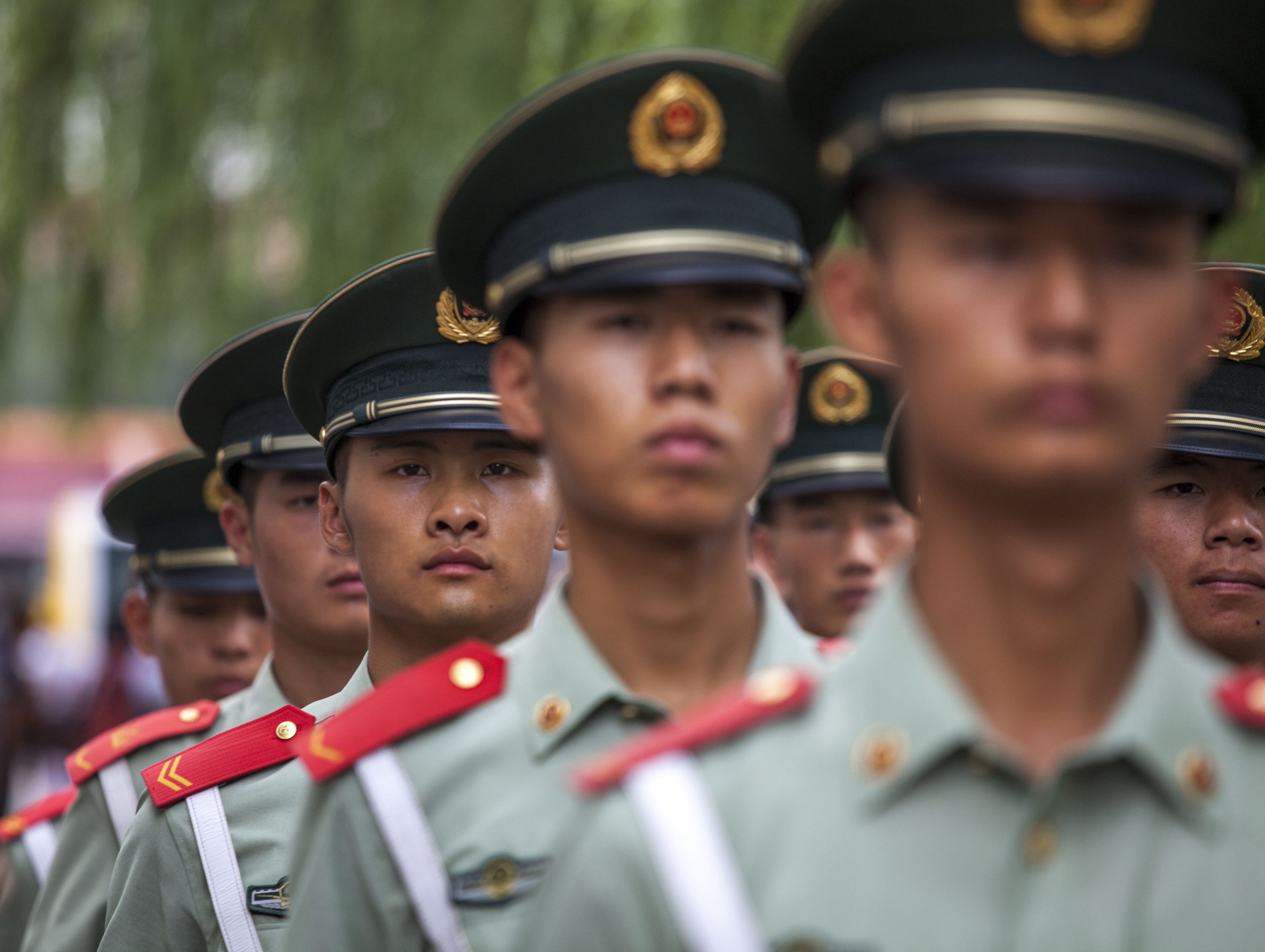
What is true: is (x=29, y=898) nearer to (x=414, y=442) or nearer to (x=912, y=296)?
(x=414, y=442)

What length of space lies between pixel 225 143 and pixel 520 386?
6489 mm

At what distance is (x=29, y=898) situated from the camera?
467 cm

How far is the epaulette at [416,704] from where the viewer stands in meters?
2.58

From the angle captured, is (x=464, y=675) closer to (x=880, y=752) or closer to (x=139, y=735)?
(x=880, y=752)

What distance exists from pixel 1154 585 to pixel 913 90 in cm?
65

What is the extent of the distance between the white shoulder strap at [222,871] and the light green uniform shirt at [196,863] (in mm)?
15

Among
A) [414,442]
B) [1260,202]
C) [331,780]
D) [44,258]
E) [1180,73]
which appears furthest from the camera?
[44,258]

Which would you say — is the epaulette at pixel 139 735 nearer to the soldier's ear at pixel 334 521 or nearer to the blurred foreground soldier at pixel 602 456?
the soldier's ear at pixel 334 521

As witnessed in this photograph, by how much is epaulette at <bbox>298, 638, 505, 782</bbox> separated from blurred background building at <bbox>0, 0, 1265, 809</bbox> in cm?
440

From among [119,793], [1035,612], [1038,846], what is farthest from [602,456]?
[119,793]

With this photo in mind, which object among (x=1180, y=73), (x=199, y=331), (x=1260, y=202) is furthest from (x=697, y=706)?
(x=199, y=331)

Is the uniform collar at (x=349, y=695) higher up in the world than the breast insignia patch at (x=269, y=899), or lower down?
higher up

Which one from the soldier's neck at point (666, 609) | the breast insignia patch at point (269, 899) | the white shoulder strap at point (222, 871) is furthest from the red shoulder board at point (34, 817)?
the soldier's neck at point (666, 609)

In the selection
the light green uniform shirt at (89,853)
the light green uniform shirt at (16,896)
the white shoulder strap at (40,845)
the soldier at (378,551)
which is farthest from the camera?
the white shoulder strap at (40,845)
